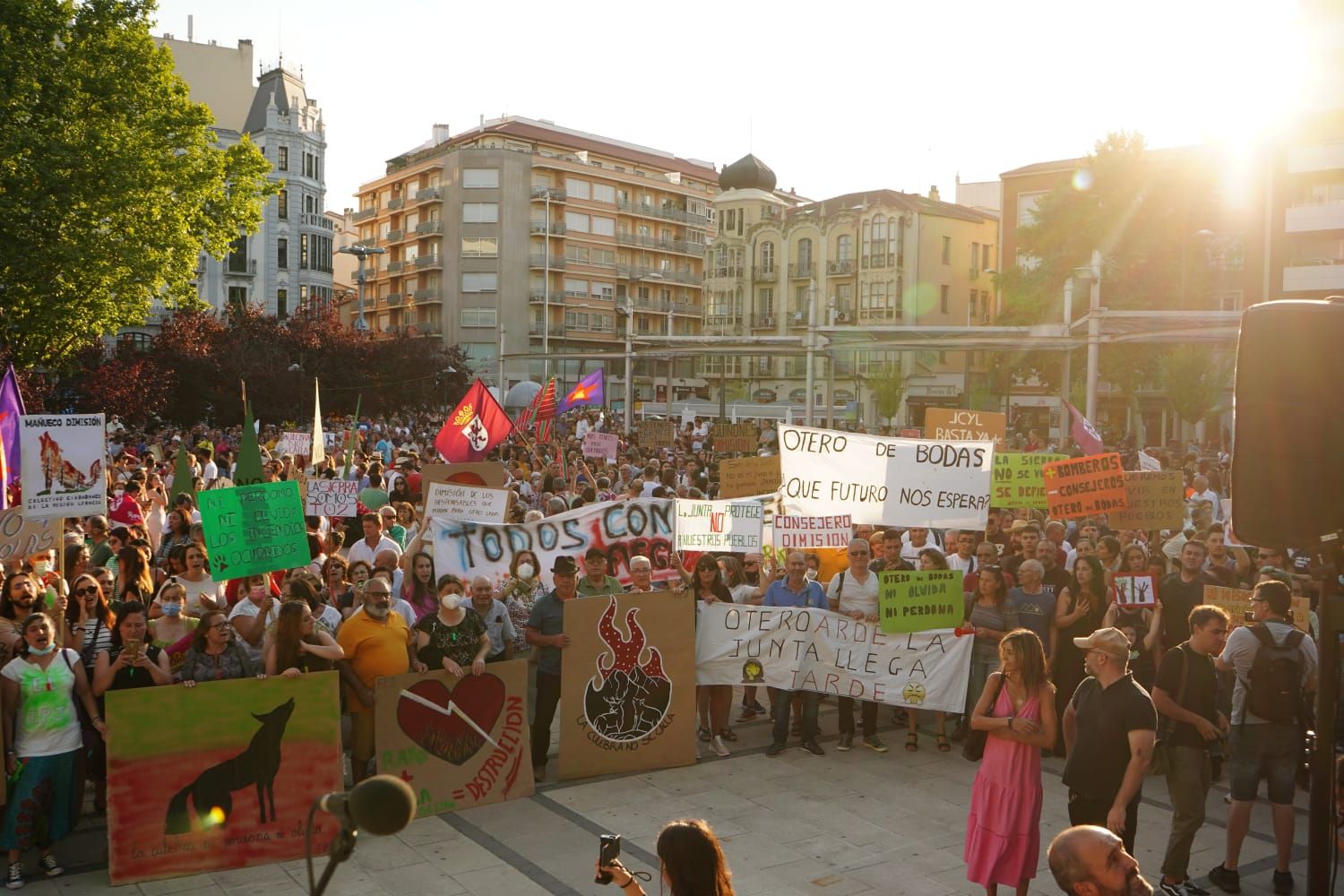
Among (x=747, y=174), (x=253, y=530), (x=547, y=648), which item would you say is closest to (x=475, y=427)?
(x=253, y=530)

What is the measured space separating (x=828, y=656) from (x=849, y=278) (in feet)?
245

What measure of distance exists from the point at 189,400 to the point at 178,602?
134 feet

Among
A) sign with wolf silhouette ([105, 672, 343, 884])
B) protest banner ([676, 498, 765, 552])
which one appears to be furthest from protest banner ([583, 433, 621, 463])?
sign with wolf silhouette ([105, 672, 343, 884])

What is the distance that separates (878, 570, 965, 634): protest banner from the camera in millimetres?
9602

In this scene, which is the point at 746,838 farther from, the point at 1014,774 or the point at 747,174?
the point at 747,174

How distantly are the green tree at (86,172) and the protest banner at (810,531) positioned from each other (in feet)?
73.4

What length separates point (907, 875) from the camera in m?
7.24

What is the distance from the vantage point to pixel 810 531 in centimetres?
1148

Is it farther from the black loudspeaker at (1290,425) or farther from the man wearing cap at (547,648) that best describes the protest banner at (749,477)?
the black loudspeaker at (1290,425)

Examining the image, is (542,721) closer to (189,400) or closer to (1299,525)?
(1299,525)

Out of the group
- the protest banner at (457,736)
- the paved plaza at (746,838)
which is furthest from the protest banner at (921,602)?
the protest banner at (457,736)

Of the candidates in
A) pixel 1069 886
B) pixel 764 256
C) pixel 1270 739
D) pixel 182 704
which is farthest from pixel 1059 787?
pixel 764 256

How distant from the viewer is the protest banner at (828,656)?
9.80 m

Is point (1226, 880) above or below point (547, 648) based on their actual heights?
below
